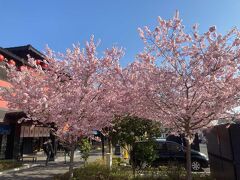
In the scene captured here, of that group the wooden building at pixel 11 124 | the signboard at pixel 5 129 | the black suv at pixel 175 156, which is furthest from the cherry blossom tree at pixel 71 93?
the signboard at pixel 5 129

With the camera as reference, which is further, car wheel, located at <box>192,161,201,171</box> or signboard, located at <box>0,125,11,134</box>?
signboard, located at <box>0,125,11,134</box>

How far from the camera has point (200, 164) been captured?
1614cm

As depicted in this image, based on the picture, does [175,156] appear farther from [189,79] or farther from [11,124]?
[11,124]

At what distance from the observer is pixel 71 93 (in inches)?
397

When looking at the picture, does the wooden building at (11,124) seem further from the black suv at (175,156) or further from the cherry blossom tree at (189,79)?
the cherry blossom tree at (189,79)

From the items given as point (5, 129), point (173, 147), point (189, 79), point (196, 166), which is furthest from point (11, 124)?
point (189, 79)

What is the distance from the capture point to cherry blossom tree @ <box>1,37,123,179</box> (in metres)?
9.74

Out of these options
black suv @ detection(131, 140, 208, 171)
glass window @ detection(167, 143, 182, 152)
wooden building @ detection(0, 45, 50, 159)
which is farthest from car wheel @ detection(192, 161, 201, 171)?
wooden building @ detection(0, 45, 50, 159)

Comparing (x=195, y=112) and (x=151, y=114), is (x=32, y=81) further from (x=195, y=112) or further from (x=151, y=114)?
(x=195, y=112)

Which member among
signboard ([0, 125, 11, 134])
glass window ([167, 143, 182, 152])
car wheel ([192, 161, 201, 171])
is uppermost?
signboard ([0, 125, 11, 134])

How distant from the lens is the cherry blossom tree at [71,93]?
32.0 feet

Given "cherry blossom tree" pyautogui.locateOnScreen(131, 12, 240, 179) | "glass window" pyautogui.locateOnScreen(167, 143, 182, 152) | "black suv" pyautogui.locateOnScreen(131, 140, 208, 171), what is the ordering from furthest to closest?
"glass window" pyautogui.locateOnScreen(167, 143, 182, 152) < "black suv" pyautogui.locateOnScreen(131, 140, 208, 171) < "cherry blossom tree" pyautogui.locateOnScreen(131, 12, 240, 179)

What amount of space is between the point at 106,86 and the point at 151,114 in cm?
241

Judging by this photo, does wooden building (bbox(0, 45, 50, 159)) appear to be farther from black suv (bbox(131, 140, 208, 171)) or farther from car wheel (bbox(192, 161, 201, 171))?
car wheel (bbox(192, 161, 201, 171))
